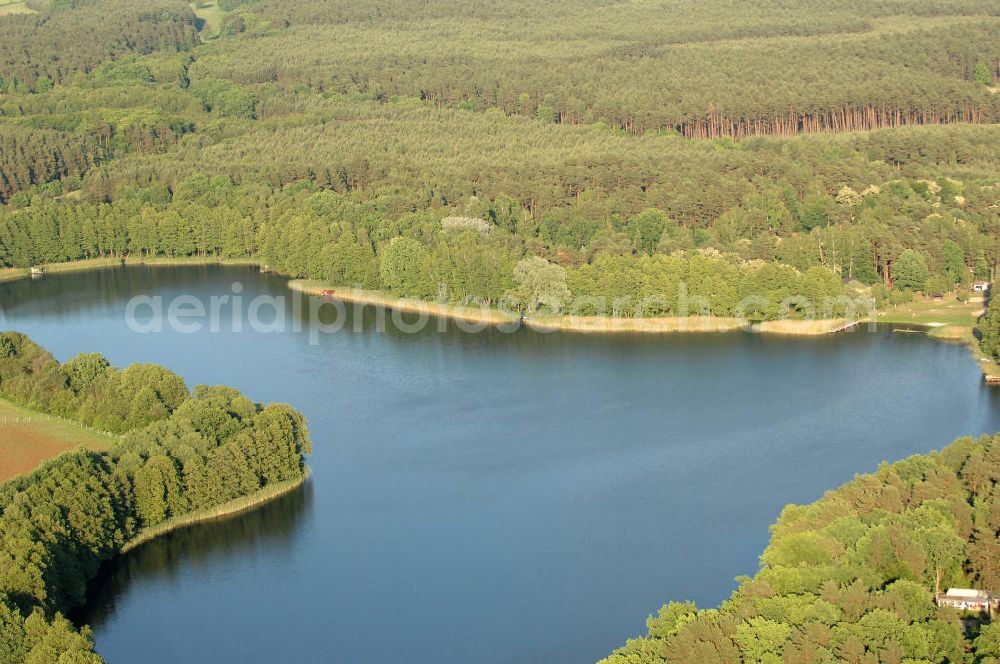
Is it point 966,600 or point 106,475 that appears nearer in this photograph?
point 966,600

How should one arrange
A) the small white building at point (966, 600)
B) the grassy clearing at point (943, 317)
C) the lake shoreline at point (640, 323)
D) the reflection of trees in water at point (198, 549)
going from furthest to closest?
the lake shoreline at point (640, 323)
the grassy clearing at point (943, 317)
the reflection of trees in water at point (198, 549)
the small white building at point (966, 600)

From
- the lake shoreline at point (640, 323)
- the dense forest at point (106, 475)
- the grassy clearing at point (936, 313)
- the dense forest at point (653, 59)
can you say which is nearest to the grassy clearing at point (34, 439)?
the dense forest at point (106, 475)

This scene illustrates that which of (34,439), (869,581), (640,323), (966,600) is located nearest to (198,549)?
(34,439)

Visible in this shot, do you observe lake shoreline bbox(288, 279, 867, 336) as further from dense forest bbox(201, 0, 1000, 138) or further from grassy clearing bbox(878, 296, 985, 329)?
dense forest bbox(201, 0, 1000, 138)

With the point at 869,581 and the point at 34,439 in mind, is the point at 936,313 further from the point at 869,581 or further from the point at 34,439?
the point at 34,439

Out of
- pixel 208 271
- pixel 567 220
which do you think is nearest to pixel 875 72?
pixel 567 220

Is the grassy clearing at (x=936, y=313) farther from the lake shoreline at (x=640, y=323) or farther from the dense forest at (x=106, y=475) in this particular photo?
the dense forest at (x=106, y=475)
